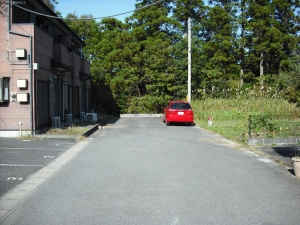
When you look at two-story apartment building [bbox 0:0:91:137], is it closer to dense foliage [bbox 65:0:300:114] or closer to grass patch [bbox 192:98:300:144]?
grass patch [bbox 192:98:300:144]

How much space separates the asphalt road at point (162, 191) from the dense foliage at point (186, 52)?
22.4 m

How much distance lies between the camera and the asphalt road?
5.12 meters

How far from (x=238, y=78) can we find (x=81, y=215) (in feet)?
124

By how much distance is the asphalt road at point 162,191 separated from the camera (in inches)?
202

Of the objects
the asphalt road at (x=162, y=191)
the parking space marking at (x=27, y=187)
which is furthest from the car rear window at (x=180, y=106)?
the parking space marking at (x=27, y=187)

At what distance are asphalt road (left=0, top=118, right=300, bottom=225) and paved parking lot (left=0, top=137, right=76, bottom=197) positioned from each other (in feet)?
1.81

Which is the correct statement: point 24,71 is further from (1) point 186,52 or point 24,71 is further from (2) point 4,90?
(1) point 186,52

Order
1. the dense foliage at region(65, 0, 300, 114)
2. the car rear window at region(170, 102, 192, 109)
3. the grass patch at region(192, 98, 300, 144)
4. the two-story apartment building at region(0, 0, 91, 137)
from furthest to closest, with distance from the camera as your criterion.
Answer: the dense foliage at region(65, 0, 300, 114) → the grass patch at region(192, 98, 300, 144) → the car rear window at region(170, 102, 192, 109) → the two-story apartment building at region(0, 0, 91, 137)

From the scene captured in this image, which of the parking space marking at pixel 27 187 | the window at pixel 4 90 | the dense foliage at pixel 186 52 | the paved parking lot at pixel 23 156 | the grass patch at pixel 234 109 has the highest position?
the dense foliage at pixel 186 52

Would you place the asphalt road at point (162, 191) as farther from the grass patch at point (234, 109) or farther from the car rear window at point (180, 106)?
the grass patch at point (234, 109)

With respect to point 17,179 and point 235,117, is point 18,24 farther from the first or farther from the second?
point 235,117

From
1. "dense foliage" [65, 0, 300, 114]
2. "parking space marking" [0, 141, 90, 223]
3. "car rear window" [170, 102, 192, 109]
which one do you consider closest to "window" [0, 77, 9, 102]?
"parking space marking" [0, 141, 90, 223]

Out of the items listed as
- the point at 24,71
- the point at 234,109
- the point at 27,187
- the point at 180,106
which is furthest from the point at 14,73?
the point at 234,109

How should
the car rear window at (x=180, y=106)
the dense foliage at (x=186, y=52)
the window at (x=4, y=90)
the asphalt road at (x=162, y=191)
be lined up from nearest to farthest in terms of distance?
the asphalt road at (x=162, y=191) → the window at (x=4, y=90) → the car rear window at (x=180, y=106) → the dense foliage at (x=186, y=52)
